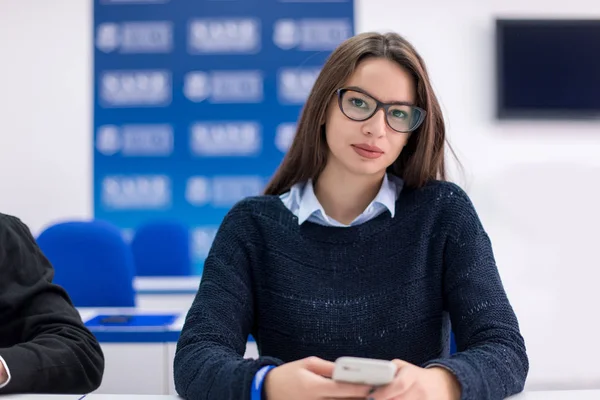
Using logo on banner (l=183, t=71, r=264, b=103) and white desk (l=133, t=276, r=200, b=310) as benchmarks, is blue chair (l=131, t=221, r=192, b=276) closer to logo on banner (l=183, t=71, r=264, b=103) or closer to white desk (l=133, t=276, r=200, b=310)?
white desk (l=133, t=276, r=200, b=310)

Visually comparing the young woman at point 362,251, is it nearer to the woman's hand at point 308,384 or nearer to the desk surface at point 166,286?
the woman's hand at point 308,384

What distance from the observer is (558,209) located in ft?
14.4

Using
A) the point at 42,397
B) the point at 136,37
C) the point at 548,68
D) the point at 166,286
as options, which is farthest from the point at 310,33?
the point at 42,397

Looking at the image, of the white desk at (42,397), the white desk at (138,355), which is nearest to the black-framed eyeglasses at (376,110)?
the white desk at (42,397)

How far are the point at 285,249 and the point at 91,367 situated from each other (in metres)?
0.50

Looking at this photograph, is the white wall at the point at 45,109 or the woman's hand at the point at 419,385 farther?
the white wall at the point at 45,109

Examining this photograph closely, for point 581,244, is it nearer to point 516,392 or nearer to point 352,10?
point 352,10

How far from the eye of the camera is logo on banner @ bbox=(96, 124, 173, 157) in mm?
4688

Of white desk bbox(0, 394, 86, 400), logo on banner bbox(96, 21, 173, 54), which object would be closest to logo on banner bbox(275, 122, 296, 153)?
logo on banner bbox(96, 21, 173, 54)

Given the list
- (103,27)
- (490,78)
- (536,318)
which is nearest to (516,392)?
(536,318)

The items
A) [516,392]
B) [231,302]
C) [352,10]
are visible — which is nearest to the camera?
[516,392]

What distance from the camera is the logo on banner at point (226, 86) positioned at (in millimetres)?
4691

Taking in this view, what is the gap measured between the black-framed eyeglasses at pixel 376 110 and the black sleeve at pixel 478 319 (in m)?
0.21

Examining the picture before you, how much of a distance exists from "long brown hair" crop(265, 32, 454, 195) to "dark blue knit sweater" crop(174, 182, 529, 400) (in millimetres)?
74
